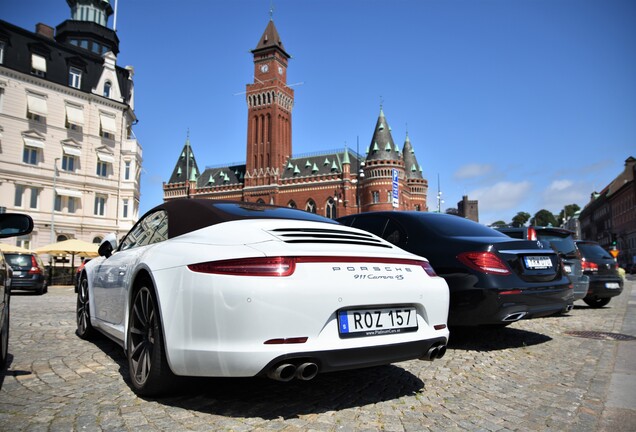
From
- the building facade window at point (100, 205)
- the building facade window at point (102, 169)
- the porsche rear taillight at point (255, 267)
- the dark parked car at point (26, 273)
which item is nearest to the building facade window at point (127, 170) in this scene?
the building facade window at point (102, 169)

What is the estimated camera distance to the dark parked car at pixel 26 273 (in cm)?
1520

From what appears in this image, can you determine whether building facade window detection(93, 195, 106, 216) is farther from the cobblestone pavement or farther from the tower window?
the cobblestone pavement

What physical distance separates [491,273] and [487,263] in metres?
0.11

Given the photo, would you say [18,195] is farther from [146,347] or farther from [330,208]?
[330,208]

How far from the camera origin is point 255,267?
2488mm

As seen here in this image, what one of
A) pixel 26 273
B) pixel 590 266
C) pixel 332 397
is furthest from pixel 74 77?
pixel 332 397

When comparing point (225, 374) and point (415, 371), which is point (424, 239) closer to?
point (415, 371)

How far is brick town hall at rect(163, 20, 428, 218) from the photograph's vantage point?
2869 inches

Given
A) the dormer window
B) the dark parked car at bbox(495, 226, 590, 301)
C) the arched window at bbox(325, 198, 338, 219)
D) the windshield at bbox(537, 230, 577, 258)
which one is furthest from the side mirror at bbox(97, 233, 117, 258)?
the arched window at bbox(325, 198, 338, 219)

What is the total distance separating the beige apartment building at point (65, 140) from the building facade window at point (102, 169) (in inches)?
3.3

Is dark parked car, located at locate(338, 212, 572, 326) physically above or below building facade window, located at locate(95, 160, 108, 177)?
below

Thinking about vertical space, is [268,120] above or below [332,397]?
above

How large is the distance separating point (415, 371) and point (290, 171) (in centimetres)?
7865

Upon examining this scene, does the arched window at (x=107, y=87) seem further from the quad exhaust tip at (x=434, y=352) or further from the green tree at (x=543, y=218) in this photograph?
the green tree at (x=543, y=218)
